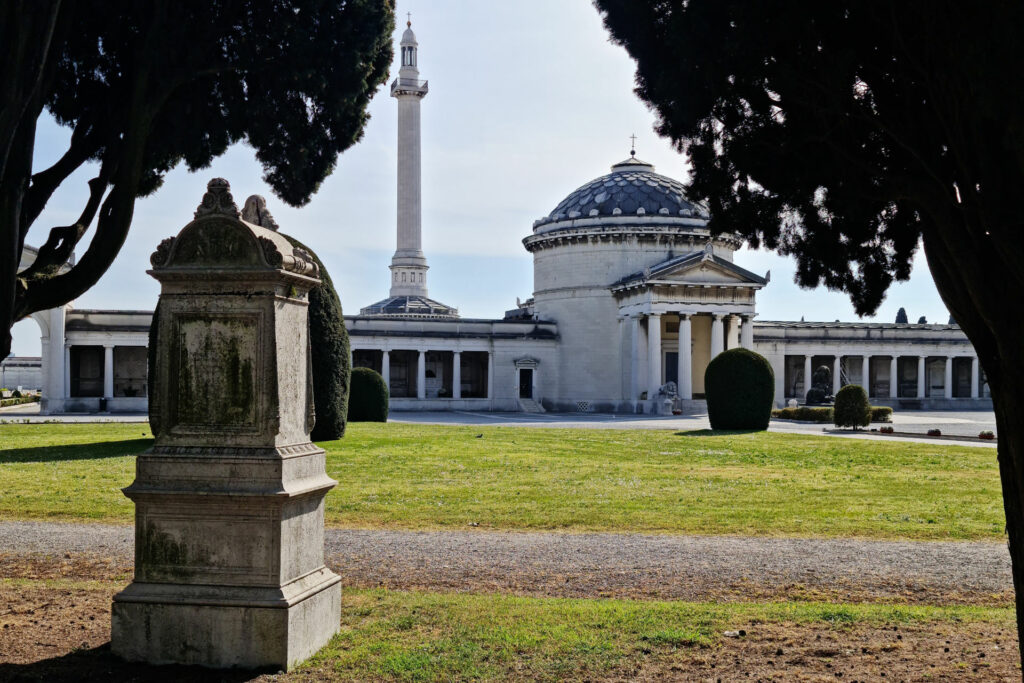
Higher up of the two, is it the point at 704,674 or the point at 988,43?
the point at 988,43

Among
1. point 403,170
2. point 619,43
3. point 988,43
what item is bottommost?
point 988,43

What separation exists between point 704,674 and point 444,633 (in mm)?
1989

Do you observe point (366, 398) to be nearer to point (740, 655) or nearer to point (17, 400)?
point (740, 655)

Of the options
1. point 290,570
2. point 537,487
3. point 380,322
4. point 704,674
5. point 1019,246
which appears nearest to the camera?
point 1019,246

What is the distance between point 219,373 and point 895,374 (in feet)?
220

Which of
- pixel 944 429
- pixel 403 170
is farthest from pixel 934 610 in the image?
pixel 403 170

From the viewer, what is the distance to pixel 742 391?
34625 mm

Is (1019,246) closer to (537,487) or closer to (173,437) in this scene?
(173,437)

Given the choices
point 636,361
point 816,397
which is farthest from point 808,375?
point 636,361

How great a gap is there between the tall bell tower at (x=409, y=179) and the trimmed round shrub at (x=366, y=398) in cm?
3594

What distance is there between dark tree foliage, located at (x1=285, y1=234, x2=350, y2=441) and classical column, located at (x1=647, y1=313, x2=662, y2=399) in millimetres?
33335

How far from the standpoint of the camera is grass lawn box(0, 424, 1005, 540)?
1341 cm

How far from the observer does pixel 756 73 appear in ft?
21.6

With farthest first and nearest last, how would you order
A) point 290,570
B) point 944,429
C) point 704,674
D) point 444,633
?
point 944,429, point 444,633, point 290,570, point 704,674
